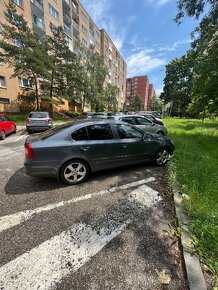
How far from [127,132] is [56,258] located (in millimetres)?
3404

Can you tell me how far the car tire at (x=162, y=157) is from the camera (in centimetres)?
525

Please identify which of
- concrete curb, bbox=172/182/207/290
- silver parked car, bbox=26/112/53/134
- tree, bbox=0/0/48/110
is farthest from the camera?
tree, bbox=0/0/48/110

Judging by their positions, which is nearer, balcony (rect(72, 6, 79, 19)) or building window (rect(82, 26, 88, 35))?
balcony (rect(72, 6, 79, 19))

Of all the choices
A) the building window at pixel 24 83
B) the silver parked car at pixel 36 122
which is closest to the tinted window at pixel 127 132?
the silver parked car at pixel 36 122

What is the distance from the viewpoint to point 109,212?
300cm

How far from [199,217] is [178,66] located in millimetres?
51781

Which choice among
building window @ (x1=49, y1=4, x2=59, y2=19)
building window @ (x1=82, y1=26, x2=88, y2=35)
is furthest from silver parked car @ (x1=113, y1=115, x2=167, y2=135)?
building window @ (x1=82, y1=26, x2=88, y2=35)

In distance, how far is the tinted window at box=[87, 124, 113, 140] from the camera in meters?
4.11

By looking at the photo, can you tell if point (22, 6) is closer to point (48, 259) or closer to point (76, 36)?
point (76, 36)

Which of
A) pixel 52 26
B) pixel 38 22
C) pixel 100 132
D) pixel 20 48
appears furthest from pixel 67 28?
pixel 100 132

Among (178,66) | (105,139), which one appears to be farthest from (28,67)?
(178,66)

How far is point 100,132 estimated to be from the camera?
13.9ft

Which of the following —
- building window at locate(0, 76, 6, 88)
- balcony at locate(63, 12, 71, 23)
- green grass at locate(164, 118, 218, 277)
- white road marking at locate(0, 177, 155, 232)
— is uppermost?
balcony at locate(63, 12, 71, 23)

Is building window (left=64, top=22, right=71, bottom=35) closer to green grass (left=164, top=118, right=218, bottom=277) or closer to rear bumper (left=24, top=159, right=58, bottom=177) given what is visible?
green grass (left=164, top=118, right=218, bottom=277)
